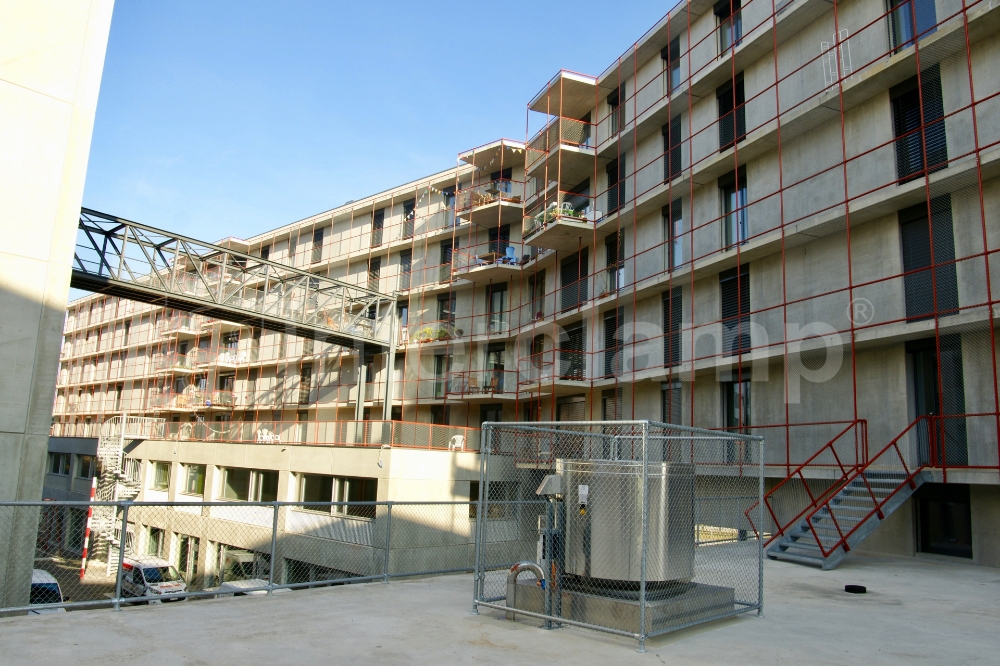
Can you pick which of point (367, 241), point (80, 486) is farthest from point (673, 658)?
point (80, 486)

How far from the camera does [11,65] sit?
1276cm

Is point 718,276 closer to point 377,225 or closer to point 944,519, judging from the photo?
point 944,519

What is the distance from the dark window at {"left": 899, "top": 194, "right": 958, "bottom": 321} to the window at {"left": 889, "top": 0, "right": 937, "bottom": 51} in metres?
3.65

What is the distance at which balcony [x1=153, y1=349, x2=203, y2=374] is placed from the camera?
46.5m

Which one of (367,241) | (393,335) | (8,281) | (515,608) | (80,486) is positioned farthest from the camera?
(80,486)

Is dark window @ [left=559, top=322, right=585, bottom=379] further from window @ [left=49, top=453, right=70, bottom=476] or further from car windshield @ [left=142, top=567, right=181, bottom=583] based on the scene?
window @ [left=49, top=453, right=70, bottom=476]

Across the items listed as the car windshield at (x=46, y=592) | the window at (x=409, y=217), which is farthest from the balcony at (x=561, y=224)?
the car windshield at (x=46, y=592)

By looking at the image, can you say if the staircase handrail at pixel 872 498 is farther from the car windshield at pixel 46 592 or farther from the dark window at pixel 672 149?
the car windshield at pixel 46 592

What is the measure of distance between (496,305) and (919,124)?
19.3m

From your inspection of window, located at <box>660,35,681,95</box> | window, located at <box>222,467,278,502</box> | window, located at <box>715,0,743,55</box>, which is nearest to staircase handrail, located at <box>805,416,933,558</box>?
window, located at <box>715,0,743,55</box>

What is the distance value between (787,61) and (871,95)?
3.36m

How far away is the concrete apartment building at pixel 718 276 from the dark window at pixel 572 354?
0.09 metres

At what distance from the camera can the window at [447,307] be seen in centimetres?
3406

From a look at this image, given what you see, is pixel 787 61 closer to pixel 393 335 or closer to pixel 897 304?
pixel 897 304
